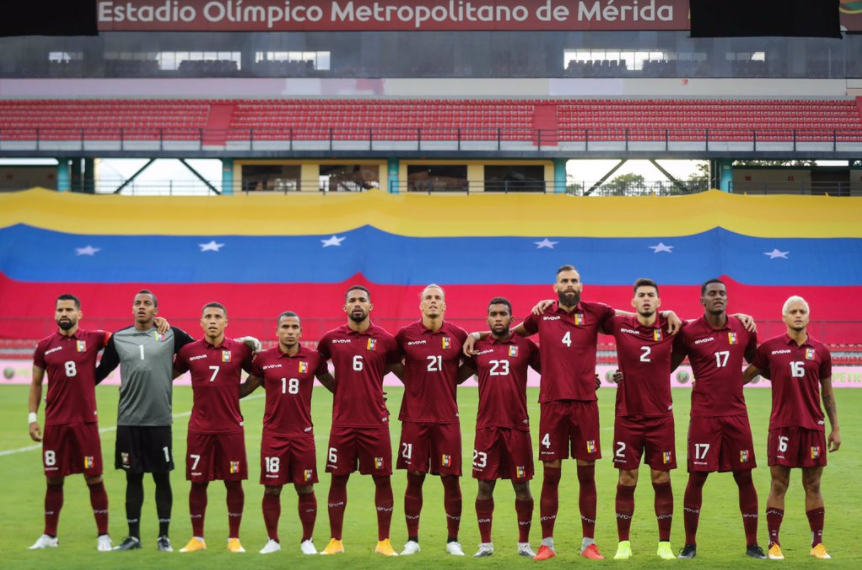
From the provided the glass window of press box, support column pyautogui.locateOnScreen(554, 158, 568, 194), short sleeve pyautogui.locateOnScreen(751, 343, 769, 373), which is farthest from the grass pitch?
the glass window of press box

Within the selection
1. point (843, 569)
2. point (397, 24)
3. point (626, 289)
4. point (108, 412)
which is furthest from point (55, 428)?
point (397, 24)

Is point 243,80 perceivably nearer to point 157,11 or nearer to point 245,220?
point 157,11

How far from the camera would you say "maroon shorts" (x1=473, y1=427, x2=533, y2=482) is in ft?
27.6

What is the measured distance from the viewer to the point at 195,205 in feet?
118

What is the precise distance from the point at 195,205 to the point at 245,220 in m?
2.16

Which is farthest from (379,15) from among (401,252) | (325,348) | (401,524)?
(325,348)

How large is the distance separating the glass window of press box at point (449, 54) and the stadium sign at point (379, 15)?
1.45ft

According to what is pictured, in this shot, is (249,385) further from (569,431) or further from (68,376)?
(569,431)

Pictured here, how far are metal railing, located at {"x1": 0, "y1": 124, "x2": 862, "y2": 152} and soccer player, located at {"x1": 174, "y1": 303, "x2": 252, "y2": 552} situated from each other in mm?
29047

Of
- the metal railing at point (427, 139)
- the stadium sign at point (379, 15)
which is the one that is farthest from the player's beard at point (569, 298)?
the stadium sign at point (379, 15)

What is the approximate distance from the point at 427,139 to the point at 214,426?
2992 cm

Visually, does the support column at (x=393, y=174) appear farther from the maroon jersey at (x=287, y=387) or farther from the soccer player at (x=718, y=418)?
the soccer player at (x=718, y=418)

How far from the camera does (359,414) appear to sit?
340 inches

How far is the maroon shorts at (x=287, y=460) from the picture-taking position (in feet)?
28.1
